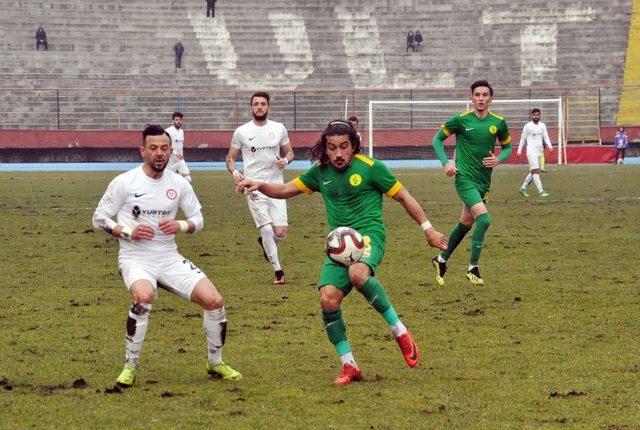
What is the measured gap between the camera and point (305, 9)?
61.5 metres

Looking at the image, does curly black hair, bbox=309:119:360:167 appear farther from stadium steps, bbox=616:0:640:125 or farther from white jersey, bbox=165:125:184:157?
stadium steps, bbox=616:0:640:125

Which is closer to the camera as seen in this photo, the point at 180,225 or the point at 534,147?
the point at 180,225

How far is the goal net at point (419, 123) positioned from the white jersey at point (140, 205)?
4251cm

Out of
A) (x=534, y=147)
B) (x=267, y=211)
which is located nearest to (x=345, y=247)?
(x=267, y=211)

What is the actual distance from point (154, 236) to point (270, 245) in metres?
5.91

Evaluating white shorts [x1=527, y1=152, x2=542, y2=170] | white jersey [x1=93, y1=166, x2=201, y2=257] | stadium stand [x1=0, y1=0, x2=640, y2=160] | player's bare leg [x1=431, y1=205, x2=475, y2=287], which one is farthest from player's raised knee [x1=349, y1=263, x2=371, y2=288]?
stadium stand [x1=0, y1=0, x2=640, y2=160]

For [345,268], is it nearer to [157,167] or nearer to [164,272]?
[164,272]

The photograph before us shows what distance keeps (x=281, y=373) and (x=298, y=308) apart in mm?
3421

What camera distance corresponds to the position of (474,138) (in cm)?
1447

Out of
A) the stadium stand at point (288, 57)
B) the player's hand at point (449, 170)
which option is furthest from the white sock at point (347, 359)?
the stadium stand at point (288, 57)

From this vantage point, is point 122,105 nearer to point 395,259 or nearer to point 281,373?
point 395,259

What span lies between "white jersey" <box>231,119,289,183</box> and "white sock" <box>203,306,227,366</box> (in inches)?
247

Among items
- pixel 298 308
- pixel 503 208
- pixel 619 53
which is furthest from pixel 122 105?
pixel 298 308

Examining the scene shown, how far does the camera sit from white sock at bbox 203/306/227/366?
8547 millimetres
